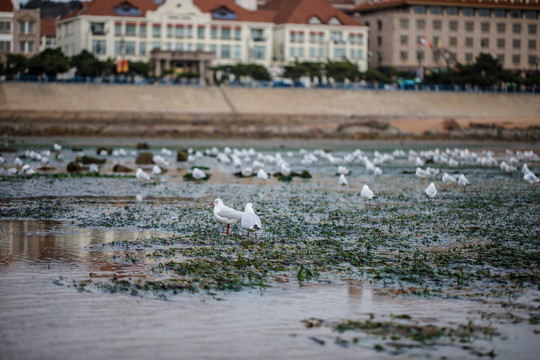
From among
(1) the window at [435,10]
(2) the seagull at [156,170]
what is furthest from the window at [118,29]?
(2) the seagull at [156,170]

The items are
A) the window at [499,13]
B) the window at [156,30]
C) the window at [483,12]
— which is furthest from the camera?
the window at [499,13]

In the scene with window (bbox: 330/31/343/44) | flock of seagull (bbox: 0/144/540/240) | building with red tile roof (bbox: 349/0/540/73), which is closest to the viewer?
flock of seagull (bbox: 0/144/540/240)

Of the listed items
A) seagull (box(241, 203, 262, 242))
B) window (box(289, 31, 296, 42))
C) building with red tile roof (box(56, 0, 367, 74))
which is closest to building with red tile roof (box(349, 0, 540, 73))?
building with red tile roof (box(56, 0, 367, 74))

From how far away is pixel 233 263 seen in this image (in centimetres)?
1357

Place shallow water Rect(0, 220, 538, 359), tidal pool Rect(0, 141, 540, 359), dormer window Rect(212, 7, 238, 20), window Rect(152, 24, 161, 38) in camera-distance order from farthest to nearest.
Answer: dormer window Rect(212, 7, 238, 20), window Rect(152, 24, 161, 38), tidal pool Rect(0, 141, 540, 359), shallow water Rect(0, 220, 538, 359)

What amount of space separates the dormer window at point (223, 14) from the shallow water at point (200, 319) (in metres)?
74.6

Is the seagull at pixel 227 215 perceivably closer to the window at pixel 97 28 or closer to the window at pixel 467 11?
the window at pixel 97 28

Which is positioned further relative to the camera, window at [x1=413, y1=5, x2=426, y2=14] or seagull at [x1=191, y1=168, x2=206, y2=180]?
window at [x1=413, y1=5, x2=426, y2=14]

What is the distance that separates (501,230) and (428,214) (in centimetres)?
297

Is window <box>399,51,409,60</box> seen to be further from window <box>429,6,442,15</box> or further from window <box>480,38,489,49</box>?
window <box>480,38,489,49</box>

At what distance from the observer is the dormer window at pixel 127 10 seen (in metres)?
81.9

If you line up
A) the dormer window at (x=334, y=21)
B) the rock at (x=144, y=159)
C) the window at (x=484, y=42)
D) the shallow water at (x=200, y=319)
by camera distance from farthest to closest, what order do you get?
the window at (x=484, y=42) < the dormer window at (x=334, y=21) < the rock at (x=144, y=159) < the shallow water at (x=200, y=319)

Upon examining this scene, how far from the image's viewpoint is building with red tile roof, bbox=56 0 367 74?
8125cm

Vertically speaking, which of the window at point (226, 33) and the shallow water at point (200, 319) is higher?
the window at point (226, 33)
